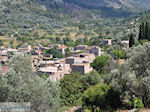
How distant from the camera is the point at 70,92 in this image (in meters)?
18.9

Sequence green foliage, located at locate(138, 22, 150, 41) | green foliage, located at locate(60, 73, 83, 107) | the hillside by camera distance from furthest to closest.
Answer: the hillside → green foliage, located at locate(138, 22, 150, 41) → green foliage, located at locate(60, 73, 83, 107)

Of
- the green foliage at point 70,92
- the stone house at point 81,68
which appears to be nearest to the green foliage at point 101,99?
the green foliage at point 70,92

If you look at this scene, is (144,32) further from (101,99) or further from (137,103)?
(137,103)

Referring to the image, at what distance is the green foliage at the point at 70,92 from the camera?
1770 centimetres

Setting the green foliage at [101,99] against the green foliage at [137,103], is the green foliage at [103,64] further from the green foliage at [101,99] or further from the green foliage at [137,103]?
the green foliage at [137,103]

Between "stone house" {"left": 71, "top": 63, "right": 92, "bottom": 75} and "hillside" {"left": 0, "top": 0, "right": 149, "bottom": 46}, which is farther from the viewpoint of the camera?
"hillside" {"left": 0, "top": 0, "right": 149, "bottom": 46}

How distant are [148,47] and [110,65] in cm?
1690

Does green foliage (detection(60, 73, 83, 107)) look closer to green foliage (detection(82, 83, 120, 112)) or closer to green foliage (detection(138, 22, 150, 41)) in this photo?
green foliage (detection(82, 83, 120, 112))

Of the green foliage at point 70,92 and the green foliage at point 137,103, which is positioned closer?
the green foliage at point 137,103

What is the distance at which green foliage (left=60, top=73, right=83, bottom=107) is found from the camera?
697 inches

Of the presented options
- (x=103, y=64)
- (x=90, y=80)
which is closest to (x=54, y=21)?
(x=103, y=64)

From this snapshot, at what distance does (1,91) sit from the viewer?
7391 mm

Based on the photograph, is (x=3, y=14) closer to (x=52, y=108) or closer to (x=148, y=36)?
(x=148, y=36)

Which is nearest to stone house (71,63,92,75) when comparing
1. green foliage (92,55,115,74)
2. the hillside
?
green foliage (92,55,115,74)
